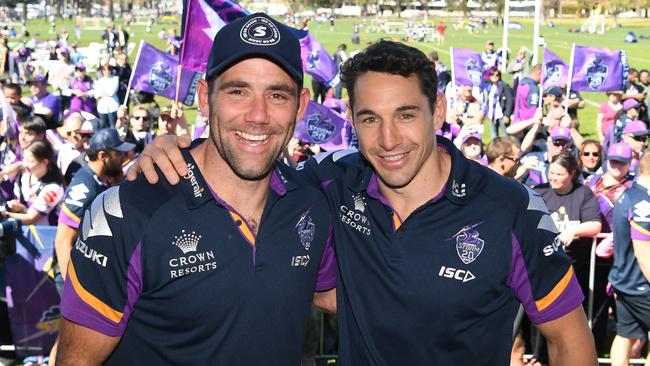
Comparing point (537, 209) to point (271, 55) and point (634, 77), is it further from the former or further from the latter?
point (634, 77)

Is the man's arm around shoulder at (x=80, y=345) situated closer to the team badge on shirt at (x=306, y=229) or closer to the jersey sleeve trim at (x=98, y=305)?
the jersey sleeve trim at (x=98, y=305)

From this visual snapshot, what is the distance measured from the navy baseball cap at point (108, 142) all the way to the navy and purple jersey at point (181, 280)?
3.47 meters

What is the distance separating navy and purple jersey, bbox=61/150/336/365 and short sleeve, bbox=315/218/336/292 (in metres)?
0.37

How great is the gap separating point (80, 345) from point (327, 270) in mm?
1079

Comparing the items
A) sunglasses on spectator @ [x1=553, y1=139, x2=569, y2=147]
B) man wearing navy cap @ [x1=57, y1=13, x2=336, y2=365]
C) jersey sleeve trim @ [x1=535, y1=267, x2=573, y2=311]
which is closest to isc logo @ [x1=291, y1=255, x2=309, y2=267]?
man wearing navy cap @ [x1=57, y1=13, x2=336, y2=365]

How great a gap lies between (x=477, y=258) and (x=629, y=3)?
9201cm

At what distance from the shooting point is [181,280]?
8.89 ft

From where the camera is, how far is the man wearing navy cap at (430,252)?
2992 mm

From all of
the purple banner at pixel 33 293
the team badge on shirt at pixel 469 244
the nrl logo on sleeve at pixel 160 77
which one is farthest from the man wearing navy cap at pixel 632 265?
the nrl logo on sleeve at pixel 160 77

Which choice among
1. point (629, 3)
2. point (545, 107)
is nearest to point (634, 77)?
point (545, 107)

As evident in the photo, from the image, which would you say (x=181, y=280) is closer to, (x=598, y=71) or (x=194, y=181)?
(x=194, y=181)

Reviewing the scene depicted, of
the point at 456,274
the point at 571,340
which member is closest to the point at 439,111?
the point at 456,274

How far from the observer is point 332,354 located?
641cm

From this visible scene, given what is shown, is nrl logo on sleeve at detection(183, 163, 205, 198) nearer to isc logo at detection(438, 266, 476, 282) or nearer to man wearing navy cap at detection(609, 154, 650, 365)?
isc logo at detection(438, 266, 476, 282)
